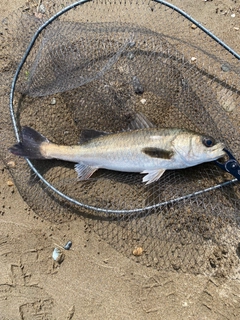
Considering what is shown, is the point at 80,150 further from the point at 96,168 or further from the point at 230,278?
the point at 230,278

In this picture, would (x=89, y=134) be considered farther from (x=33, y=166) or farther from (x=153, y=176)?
(x=153, y=176)

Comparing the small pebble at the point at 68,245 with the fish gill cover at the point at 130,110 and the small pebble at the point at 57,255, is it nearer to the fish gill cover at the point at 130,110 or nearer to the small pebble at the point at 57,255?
the small pebble at the point at 57,255

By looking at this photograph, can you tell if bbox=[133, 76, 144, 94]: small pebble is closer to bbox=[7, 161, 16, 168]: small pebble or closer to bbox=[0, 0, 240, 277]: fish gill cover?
bbox=[0, 0, 240, 277]: fish gill cover

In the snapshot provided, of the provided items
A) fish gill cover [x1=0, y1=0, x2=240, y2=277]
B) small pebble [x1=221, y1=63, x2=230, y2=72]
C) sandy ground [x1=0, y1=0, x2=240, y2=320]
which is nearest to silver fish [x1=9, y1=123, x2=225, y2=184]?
fish gill cover [x1=0, y1=0, x2=240, y2=277]

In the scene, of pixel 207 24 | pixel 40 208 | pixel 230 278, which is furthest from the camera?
pixel 207 24

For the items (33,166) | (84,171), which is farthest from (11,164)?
(84,171)

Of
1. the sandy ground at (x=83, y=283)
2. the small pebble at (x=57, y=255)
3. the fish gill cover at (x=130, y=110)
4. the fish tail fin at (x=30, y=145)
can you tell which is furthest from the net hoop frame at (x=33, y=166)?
the small pebble at (x=57, y=255)

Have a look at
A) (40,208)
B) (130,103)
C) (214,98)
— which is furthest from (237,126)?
(40,208)
